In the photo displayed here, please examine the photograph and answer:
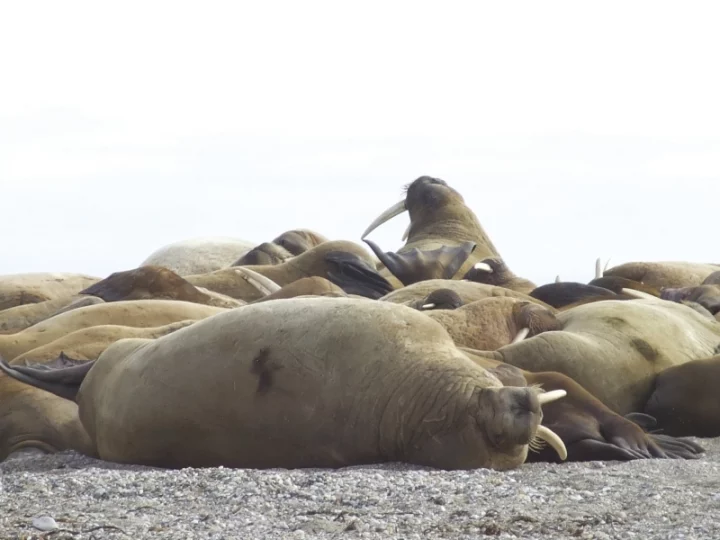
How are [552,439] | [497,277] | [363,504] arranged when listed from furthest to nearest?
[497,277] < [552,439] < [363,504]

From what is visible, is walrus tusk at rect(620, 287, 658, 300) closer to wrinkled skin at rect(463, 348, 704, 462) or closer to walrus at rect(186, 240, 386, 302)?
walrus at rect(186, 240, 386, 302)

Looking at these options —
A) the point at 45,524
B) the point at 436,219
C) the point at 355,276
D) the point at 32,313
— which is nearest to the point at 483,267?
the point at 355,276

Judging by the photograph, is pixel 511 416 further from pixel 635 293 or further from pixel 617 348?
pixel 635 293

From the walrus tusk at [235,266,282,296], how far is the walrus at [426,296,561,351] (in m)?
3.07

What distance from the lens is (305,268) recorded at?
11875 millimetres

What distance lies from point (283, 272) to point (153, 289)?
8.62 feet

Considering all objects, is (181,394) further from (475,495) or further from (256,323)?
(475,495)

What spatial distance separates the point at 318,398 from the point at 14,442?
6.10 ft

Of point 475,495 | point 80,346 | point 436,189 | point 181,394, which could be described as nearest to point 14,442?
point 80,346

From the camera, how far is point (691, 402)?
22.0 feet

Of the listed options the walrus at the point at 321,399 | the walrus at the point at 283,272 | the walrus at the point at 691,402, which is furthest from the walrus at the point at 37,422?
the walrus at the point at 283,272

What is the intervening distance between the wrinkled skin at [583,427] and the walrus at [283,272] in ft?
16.5

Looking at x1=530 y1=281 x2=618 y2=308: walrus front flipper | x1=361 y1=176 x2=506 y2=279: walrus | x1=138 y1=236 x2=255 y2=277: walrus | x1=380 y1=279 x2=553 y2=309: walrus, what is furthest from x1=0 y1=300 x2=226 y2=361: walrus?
x1=138 y1=236 x2=255 y2=277: walrus

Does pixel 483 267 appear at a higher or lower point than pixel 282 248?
higher
